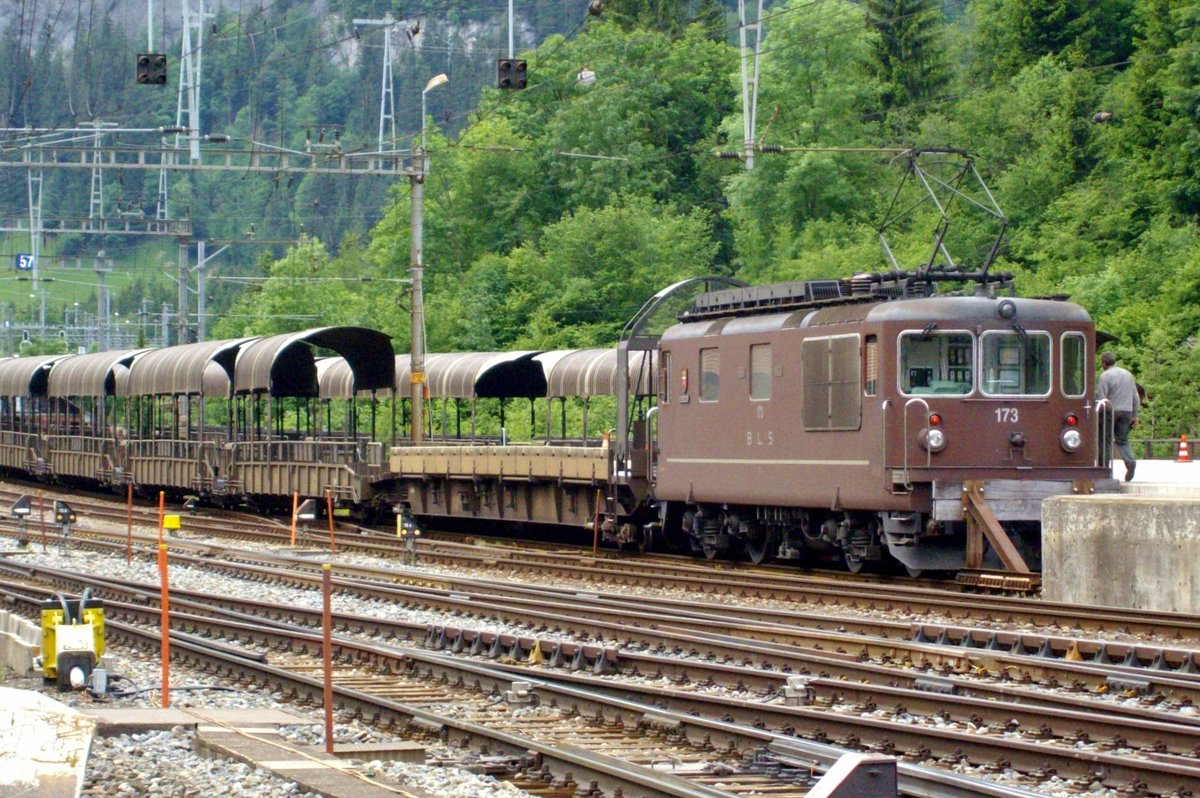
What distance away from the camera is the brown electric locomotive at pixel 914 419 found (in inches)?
748

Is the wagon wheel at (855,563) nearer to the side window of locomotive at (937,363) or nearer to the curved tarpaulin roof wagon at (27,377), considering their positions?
the side window of locomotive at (937,363)

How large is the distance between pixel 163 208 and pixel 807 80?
27.6 metres

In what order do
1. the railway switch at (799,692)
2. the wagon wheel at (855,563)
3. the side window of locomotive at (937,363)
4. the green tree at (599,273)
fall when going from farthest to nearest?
1. the green tree at (599,273)
2. the wagon wheel at (855,563)
3. the side window of locomotive at (937,363)
4. the railway switch at (799,692)

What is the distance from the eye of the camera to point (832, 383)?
66.1 ft

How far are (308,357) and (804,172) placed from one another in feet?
91.3

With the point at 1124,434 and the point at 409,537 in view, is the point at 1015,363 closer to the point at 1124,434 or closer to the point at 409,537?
the point at 1124,434

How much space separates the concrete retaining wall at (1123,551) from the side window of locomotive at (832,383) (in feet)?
9.92

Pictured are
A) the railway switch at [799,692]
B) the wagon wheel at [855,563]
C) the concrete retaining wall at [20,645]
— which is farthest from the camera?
the wagon wheel at [855,563]

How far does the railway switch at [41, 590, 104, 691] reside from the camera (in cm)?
1365

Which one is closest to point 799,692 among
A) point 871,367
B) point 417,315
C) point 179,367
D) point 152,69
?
point 871,367

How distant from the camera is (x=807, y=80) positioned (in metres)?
66.1

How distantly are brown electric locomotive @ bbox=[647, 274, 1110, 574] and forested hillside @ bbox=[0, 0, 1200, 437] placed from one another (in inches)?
727

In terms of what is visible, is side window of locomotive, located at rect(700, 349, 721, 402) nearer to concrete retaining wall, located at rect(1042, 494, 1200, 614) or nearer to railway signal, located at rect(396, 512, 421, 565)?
railway signal, located at rect(396, 512, 421, 565)

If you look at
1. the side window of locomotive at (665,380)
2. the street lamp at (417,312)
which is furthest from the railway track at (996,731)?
the street lamp at (417,312)
